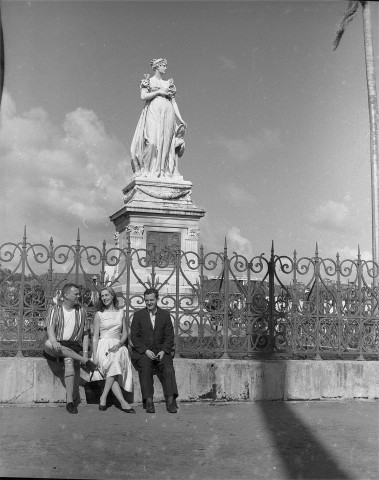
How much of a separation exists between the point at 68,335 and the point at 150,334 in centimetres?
103

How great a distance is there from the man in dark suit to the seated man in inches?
23.5

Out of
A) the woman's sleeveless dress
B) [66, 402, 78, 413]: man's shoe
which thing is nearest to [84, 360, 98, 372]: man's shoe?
the woman's sleeveless dress

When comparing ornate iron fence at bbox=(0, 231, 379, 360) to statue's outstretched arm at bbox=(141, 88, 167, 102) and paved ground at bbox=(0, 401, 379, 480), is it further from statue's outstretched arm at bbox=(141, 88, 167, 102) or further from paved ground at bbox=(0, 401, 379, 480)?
statue's outstretched arm at bbox=(141, 88, 167, 102)

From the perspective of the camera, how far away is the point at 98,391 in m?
8.56

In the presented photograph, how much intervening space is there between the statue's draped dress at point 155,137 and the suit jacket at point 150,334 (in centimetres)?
765

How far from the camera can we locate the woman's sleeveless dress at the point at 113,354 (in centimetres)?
812

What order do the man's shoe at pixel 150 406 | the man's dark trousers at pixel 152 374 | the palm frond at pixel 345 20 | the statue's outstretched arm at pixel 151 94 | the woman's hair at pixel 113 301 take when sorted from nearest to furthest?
1. the man's shoe at pixel 150 406
2. the man's dark trousers at pixel 152 374
3. the woman's hair at pixel 113 301
4. the statue's outstretched arm at pixel 151 94
5. the palm frond at pixel 345 20

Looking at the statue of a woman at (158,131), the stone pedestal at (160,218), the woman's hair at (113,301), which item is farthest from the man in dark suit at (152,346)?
the statue of a woman at (158,131)

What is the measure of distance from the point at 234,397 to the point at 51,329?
2.62m

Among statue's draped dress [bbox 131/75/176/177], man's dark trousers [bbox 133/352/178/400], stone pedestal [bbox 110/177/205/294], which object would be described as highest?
statue's draped dress [bbox 131/75/176/177]

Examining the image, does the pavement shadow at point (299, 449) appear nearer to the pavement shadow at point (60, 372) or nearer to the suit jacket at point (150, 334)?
the suit jacket at point (150, 334)

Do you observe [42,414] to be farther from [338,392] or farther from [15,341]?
[338,392]

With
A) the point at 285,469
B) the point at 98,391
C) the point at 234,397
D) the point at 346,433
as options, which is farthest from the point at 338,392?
the point at 285,469

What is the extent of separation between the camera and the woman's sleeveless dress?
26.6ft
